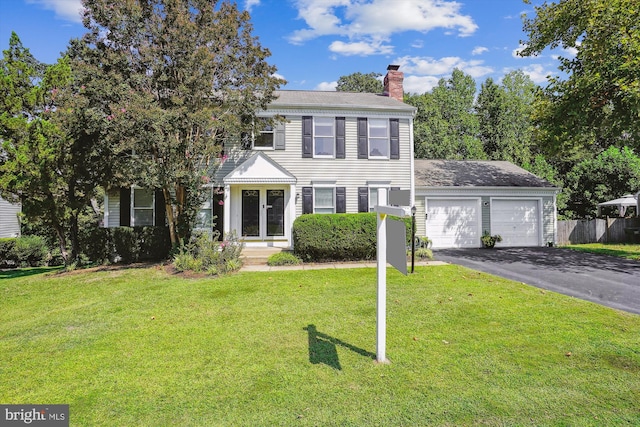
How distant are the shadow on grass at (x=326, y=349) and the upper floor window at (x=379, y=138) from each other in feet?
34.9

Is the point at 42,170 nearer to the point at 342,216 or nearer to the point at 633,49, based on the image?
the point at 342,216

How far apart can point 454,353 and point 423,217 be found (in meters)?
11.5

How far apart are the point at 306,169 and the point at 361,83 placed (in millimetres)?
34746

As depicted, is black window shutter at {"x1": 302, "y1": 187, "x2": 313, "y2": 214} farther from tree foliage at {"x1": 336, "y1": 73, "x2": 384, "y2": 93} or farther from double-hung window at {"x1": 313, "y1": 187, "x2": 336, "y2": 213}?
tree foliage at {"x1": 336, "y1": 73, "x2": 384, "y2": 93}

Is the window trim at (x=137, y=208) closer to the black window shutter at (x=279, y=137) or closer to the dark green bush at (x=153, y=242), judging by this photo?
the dark green bush at (x=153, y=242)

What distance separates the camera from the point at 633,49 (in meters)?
9.69

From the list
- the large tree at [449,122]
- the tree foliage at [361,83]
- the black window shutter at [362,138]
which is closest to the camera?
the black window shutter at [362,138]

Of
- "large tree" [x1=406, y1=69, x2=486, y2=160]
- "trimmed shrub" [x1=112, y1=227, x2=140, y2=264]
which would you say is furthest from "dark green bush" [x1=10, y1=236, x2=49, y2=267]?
"large tree" [x1=406, y1=69, x2=486, y2=160]

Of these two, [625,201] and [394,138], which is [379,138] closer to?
A: [394,138]

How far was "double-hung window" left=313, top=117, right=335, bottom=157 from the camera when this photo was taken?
13.9 m

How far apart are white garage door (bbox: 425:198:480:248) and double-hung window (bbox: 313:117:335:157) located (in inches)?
202

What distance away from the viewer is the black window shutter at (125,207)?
12.7m

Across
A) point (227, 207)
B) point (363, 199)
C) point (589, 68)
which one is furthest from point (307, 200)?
point (589, 68)

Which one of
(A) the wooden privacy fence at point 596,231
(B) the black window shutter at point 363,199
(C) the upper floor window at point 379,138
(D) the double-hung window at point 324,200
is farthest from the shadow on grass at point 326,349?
(A) the wooden privacy fence at point 596,231
